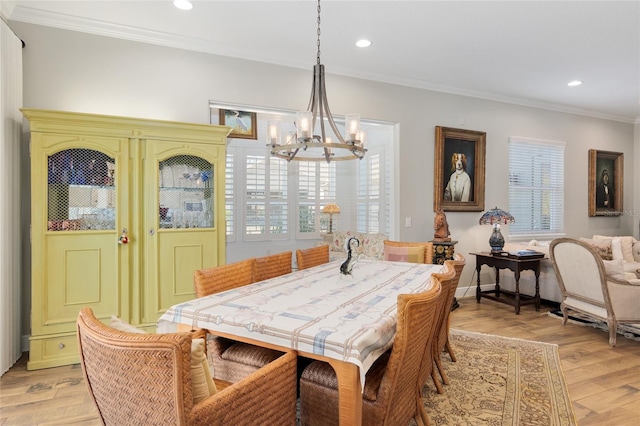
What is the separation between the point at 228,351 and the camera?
1.88 meters

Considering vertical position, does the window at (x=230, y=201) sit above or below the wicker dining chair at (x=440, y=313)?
above

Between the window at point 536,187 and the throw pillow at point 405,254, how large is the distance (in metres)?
2.79

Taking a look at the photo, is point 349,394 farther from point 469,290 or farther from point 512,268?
point 469,290

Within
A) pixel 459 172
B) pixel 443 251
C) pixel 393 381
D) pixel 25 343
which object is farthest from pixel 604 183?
pixel 25 343

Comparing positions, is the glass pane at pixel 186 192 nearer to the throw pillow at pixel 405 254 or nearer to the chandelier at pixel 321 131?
the chandelier at pixel 321 131

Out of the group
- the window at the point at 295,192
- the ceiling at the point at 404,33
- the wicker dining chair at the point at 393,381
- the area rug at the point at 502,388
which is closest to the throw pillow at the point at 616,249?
the ceiling at the point at 404,33

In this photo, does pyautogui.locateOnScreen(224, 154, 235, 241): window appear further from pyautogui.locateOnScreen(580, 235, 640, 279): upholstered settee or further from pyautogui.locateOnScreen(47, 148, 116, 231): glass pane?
pyautogui.locateOnScreen(580, 235, 640, 279): upholstered settee

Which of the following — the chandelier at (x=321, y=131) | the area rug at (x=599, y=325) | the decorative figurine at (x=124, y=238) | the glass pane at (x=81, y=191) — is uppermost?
the chandelier at (x=321, y=131)

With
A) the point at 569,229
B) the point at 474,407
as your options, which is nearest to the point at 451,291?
the point at 474,407

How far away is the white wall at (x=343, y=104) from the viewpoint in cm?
313

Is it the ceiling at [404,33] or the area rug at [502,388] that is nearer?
the area rug at [502,388]

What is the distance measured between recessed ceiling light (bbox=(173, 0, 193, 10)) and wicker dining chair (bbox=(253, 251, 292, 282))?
6.82 feet

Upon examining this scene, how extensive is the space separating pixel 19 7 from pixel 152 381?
11.4ft

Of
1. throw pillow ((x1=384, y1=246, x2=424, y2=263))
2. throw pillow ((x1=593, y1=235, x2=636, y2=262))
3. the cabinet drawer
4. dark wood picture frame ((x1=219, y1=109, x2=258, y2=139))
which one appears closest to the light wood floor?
the cabinet drawer
